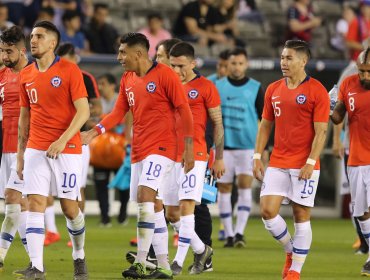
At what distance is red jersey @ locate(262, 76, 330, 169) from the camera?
10.8 meters

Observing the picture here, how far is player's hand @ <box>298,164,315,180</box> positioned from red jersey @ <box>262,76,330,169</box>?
0.15 metres

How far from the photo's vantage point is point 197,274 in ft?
38.9

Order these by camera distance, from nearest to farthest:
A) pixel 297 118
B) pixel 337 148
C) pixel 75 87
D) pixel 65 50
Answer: pixel 75 87 < pixel 297 118 < pixel 337 148 < pixel 65 50

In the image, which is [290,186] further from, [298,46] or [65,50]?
[65,50]

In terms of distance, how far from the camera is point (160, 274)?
1083 centimetres

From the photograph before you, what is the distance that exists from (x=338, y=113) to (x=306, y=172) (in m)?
1.50

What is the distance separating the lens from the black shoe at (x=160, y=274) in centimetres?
1077

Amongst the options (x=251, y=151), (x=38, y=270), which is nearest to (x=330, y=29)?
(x=251, y=151)

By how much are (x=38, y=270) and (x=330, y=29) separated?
56.9ft

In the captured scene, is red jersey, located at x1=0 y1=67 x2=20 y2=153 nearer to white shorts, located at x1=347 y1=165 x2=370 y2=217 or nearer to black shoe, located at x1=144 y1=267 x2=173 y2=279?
black shoe, located at x1=144 y1=267 x2=173 y2=279

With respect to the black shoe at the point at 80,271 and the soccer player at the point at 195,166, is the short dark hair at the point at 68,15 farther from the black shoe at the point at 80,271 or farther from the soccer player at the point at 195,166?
the black shoe at the point at 80,271

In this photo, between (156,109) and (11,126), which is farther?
(11,126)

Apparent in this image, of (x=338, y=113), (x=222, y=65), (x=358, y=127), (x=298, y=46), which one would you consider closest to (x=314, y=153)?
(x=298, y=46)

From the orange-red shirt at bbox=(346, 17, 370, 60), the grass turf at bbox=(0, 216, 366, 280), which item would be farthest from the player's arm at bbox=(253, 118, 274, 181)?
the orange-red shirt at bbox=(346, 17, 370, 60)
